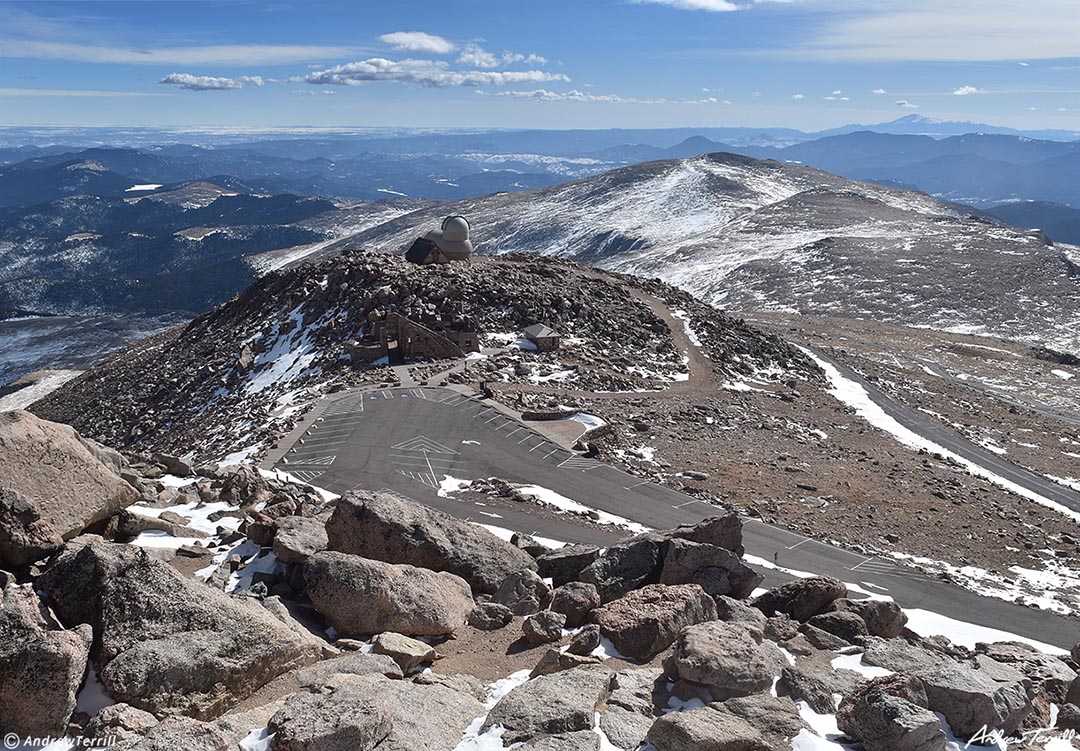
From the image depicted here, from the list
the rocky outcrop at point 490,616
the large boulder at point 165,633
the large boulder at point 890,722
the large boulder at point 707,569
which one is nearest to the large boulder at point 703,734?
the large boulder at point 890,722

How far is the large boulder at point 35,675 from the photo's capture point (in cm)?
867

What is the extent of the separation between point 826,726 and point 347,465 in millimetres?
23420

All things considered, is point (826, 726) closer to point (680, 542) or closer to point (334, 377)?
point (680, 542)

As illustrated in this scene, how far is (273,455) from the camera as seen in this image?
3141 centimetres

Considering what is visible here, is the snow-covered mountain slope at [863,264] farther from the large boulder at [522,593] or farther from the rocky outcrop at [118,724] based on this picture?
the rocky outcrop at [118,724]

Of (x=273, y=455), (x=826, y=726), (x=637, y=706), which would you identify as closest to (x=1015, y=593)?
(x=826, y=726)

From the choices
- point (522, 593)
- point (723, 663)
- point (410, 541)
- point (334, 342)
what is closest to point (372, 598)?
point (410, 541)

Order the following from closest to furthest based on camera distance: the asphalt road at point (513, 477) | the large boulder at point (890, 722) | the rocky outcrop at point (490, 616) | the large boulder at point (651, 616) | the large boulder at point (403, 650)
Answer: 1. the large boulder at point (890, 722)
2. the large boulder at point (403, 650)
3. the large boulder at point (651, 616)
4. the rocky outcrop at point (490, 616)
5. the asphalt road at point (513, 477)

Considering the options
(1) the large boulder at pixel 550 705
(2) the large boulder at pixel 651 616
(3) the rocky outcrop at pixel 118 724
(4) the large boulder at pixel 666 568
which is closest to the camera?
(3) the rocky outcrop at pixel 118 724

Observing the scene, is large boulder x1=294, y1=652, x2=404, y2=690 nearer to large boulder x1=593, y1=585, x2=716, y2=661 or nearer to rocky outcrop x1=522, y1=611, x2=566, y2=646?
rocky outcrop x1=522, y1=611, x2=566, y2=646

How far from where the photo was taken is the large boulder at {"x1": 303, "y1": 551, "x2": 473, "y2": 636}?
1238 cm

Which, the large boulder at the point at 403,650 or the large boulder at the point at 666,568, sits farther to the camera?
the large boulder at the point at 666,568

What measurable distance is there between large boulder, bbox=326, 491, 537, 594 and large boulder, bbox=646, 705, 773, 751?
249 inches

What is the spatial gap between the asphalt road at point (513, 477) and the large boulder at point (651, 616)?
9547 millimetres
